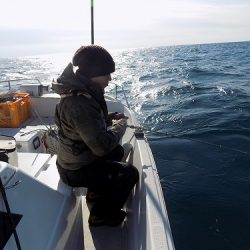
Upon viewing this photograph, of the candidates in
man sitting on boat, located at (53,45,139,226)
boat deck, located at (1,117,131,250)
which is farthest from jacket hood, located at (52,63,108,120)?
boat deck, located at (1,117,131,250)

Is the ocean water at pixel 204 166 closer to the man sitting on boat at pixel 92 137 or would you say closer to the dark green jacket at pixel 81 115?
the man sitting on boat at pixel 92 137

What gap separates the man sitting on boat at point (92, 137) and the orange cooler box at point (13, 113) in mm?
2874

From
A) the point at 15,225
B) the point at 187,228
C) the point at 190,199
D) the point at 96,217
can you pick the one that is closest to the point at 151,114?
the point at 190,199

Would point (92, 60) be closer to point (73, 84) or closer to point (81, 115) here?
point (73, 84)

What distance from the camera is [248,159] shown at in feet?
19.5

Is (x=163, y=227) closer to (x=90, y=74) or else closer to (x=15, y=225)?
(x=15, y=225)

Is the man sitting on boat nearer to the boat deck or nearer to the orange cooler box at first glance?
the boat deck

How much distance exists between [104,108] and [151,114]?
24.8 ft

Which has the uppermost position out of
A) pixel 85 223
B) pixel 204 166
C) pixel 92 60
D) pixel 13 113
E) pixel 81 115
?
pixel 92 60

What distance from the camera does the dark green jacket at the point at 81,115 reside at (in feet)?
7.76

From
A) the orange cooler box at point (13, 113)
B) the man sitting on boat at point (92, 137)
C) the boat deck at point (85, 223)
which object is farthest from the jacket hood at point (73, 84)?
the orange cooler box at point (13, 113)

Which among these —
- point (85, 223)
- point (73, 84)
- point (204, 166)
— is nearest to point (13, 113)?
point (85, 223)

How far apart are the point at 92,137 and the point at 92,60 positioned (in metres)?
0.55

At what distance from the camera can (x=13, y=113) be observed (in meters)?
5.46
